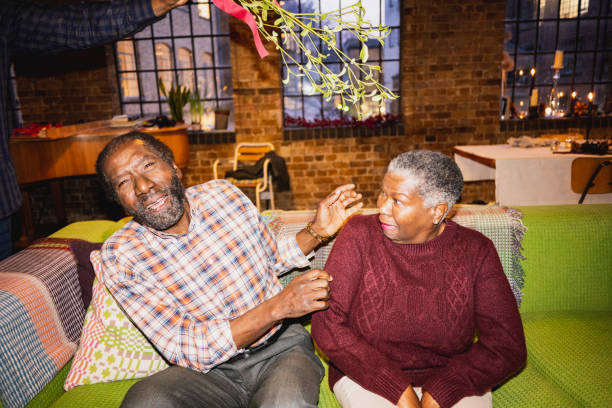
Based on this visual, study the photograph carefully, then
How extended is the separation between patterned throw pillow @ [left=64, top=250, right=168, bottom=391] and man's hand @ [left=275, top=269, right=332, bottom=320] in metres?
0.69

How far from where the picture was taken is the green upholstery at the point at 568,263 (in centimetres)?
206

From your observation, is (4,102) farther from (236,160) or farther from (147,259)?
(236,160)

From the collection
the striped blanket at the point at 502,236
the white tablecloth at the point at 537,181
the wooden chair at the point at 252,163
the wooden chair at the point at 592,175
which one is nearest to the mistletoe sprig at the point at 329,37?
the striped blanket at the point at 502,236

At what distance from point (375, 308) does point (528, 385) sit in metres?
0.70

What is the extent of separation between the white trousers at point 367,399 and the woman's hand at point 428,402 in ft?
0.28

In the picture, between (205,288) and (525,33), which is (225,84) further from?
(205,288)

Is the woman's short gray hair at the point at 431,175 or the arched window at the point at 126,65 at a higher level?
the arched window at the point at 126,65

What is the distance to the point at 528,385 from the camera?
5.28ft

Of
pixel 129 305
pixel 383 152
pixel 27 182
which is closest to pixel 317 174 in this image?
pixel 383 152

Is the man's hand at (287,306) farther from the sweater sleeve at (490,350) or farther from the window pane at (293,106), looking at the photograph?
the window pane at (293,106)

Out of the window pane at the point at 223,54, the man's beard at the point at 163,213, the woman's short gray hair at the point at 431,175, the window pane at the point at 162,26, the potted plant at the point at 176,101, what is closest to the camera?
the woman's short gray hair at the point at 431,175

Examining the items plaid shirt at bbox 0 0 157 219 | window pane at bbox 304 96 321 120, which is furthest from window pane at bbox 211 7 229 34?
plaid shirt at bbox 0 0 157 219

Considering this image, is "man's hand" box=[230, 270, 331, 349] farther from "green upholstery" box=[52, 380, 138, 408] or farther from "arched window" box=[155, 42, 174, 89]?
"arched window" box=[155, 42, 174, 89]

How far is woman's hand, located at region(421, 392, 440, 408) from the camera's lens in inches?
53.4
